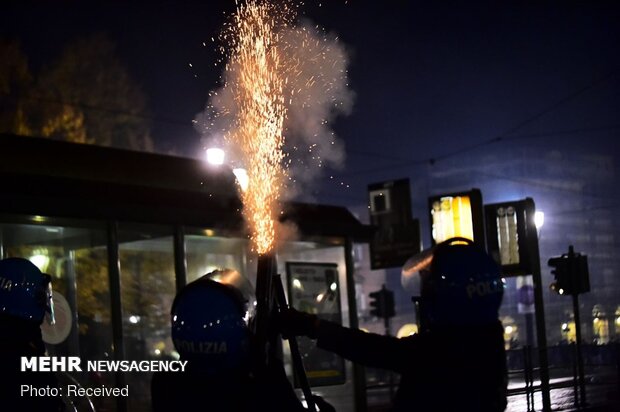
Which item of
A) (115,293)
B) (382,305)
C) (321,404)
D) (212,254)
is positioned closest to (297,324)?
(321,404)

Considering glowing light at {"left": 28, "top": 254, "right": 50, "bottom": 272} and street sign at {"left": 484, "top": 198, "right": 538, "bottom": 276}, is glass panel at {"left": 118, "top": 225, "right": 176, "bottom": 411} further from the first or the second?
street sign at {"left": 484, "top": 198, "right": 538, "bottom": 276}

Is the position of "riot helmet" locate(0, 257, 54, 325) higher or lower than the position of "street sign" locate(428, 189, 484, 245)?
lower

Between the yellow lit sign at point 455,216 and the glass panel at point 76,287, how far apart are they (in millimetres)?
4582

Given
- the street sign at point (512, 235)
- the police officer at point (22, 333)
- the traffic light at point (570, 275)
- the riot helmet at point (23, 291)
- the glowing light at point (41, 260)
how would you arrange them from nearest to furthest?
1. the police officer at point (22, 333)
2. the riot helmet at point (23, 291)
3. the glowing light at point (41, 260)
4. the street sign at point (512, 235)
5. the traffic light at point (570, 275)

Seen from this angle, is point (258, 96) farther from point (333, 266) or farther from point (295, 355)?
point (333, 266)

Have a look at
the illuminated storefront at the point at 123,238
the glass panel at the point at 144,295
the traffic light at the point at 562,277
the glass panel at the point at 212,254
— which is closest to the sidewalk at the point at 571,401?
the traffic light at the point at 562,277

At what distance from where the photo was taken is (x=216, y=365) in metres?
3.98

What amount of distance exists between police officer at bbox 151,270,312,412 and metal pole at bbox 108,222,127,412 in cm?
869

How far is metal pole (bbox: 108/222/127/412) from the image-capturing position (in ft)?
41.3

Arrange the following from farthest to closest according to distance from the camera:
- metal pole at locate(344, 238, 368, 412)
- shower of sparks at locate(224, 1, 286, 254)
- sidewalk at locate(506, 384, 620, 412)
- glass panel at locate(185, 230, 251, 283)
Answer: sidewalk at locate(506, 384, 620, 412) < metal pole at locate(344, 238, 368, 412) < glass panel at locate(185, 230, 251, 283) < shower of sparks at locate(224, 1, 286, 254)

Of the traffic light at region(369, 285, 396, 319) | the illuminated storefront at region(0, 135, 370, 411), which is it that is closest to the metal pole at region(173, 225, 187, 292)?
the illuminated storefront at region(0, 135, 370, 411)

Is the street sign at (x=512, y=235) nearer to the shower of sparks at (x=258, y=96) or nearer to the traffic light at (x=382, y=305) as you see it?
the shower of sparks at (x=258, y=96)

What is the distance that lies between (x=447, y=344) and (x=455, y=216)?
27.0 feet

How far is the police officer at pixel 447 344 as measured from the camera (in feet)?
13.0
